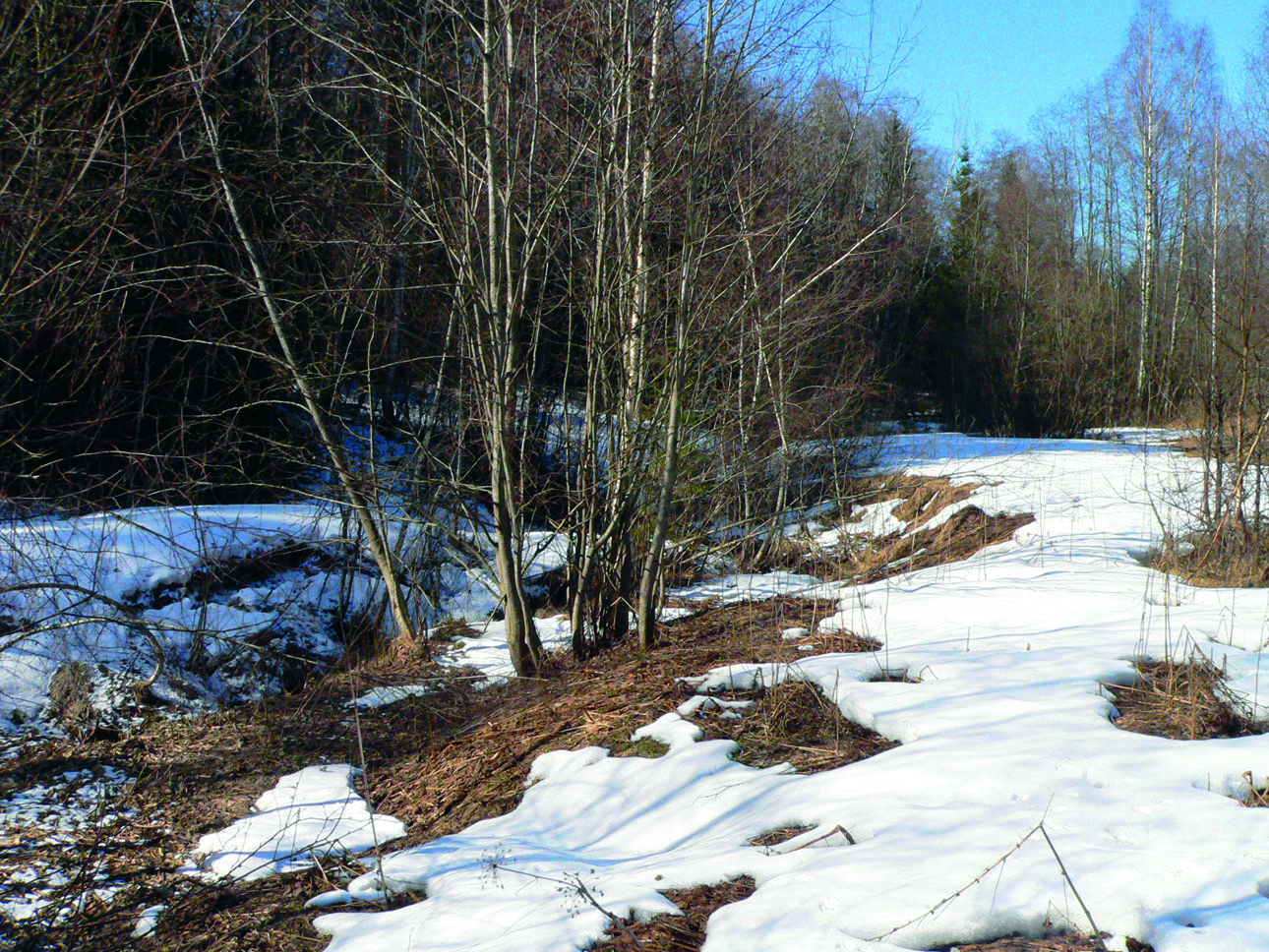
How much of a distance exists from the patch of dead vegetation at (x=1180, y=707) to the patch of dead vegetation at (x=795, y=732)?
33.6 inches

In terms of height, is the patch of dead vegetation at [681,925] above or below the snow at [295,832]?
above

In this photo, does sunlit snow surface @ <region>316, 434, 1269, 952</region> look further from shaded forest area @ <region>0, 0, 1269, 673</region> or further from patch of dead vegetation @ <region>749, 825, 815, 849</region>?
shaded forest area @ <region>0, 0, 1269, 673</region>

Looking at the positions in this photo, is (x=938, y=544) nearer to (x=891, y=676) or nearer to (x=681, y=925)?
(x=891, y=676)

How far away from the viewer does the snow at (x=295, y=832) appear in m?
3.38

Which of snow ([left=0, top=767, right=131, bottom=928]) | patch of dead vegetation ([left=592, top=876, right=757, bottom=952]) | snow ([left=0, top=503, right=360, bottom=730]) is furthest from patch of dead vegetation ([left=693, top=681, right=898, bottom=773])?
snow ([left=0, top=503, right=360, bottom=730])

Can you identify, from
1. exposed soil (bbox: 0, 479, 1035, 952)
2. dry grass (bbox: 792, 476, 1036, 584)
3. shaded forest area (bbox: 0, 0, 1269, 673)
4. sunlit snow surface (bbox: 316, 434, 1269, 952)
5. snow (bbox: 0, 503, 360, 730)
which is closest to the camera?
sunlit snow surface (bbox: 316, 434, 1269, 952)

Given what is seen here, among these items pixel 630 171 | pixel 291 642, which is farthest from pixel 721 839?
pixel 291 642

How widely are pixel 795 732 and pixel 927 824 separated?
1.02 m

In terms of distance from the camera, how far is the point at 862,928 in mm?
2064

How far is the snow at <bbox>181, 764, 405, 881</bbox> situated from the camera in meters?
3.38

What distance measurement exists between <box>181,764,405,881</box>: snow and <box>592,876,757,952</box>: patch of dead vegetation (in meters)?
1.14

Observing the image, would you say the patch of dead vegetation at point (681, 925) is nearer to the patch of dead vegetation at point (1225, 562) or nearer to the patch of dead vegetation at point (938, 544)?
the patch of dead vegetation at point (1225, 562)

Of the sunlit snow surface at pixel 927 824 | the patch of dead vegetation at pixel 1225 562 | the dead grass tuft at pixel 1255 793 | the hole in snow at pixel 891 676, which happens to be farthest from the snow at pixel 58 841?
the patch of dead vegetation at pixel 1225 562

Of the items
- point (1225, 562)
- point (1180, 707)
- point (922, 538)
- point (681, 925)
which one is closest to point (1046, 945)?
point (681, 925)
